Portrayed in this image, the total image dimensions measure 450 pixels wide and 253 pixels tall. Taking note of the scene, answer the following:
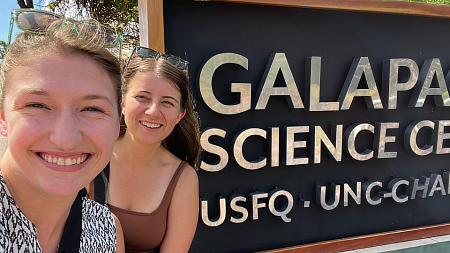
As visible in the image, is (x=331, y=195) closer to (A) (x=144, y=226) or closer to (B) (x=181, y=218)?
(B) (x=181, y=218)

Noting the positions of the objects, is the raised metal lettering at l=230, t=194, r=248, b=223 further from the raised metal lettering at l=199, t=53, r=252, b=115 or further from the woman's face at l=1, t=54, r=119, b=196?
the woman's face at l=1, t=54, r=119, b=196

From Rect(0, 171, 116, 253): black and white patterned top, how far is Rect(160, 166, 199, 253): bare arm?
527mm

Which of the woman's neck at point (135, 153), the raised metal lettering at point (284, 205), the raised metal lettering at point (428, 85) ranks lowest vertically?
the raised metal lettering at point (284, 205)

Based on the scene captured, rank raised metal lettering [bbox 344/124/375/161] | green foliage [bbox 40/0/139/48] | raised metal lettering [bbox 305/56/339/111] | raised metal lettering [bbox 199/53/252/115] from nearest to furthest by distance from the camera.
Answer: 1. raised metal lettering [bbox 199/53/252/115]
2. raised metal lettering [bbox 305/56/339/111]
3. raised metal lettering [bbox 344/124/375/161]
4. green foliage [bbox 40/0/139/48]

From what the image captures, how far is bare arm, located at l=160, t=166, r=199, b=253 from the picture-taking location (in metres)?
1.61

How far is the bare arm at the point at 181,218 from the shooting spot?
1605 mm

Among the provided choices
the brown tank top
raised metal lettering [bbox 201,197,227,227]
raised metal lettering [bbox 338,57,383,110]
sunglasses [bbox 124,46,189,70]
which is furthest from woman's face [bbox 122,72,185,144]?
raised metal lettering [bbox 338,57,383,110]

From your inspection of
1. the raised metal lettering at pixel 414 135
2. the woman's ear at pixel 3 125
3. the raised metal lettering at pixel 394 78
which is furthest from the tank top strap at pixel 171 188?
the raised metal lettering at pixel 414 135

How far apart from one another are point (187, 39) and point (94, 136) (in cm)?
149

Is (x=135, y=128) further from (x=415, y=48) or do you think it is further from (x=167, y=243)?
(x=415, y=48)

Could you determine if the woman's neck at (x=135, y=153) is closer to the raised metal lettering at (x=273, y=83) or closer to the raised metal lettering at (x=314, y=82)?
the raised metal lettering at (x=273, y=83)

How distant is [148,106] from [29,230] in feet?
2.94

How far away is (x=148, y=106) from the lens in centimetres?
164

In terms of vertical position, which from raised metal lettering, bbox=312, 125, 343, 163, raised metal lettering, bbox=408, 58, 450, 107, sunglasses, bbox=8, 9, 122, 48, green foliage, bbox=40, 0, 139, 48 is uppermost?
green foliage, bbox=40, 0, 139, 48
